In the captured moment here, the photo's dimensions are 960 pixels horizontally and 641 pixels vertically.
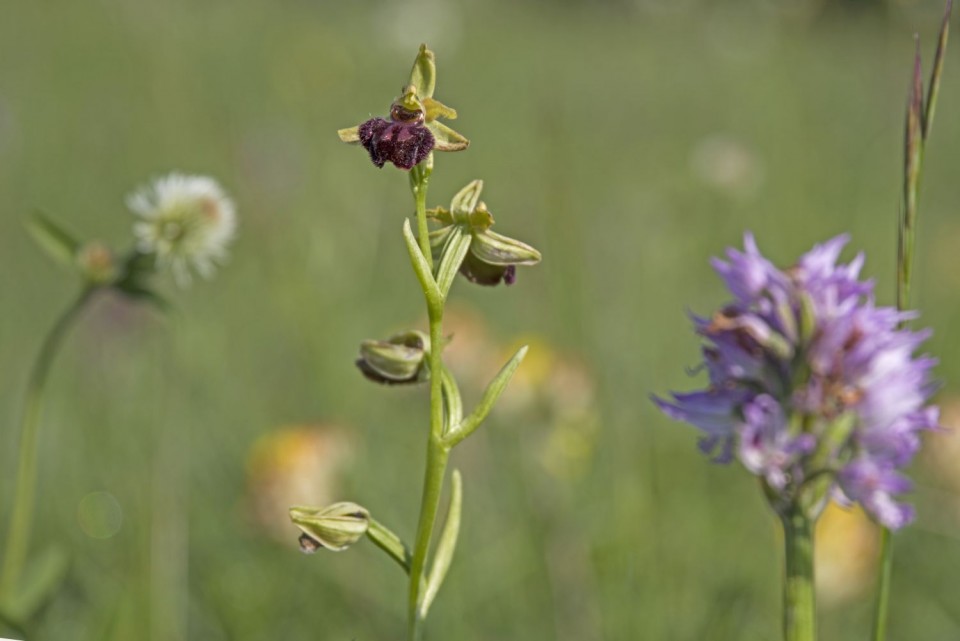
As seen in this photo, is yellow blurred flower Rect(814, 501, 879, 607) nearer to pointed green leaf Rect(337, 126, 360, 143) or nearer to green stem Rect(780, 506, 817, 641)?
green stem Rect(780, 506, 817, 641)

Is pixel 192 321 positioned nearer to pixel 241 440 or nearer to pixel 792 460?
pixel 241 440

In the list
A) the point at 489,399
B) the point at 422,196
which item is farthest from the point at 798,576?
the point at 422,196

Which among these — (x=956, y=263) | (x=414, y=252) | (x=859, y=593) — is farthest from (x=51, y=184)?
(x=414, y=252)

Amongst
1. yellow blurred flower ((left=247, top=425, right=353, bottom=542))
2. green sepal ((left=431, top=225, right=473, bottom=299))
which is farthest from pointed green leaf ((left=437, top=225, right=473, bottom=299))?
yellow blurred flower ((left=247, top=425, right=353, bottom=542))

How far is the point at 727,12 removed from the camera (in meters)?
6.31

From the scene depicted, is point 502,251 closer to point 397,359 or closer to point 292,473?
point 397,359

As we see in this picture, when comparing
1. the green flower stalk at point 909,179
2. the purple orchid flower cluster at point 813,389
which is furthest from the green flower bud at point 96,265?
the green flower stalk at point 909,179

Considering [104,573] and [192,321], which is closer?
[104,573]

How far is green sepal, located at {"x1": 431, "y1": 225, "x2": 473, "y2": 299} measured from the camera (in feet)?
2.47

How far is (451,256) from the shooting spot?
0.77 metres

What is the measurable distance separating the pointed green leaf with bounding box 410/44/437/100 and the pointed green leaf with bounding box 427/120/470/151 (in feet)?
0.09

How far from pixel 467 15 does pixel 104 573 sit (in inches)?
282

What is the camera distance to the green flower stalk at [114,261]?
107 centimetres

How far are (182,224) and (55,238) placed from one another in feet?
0.43
